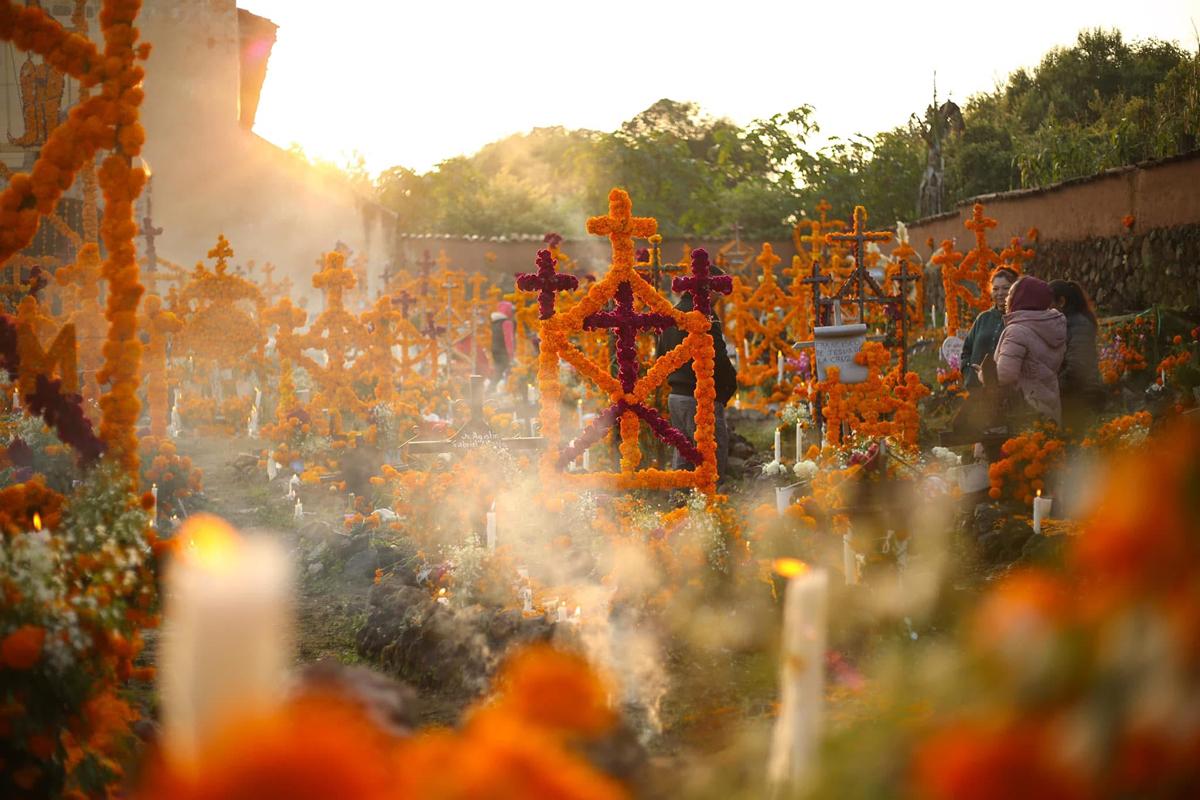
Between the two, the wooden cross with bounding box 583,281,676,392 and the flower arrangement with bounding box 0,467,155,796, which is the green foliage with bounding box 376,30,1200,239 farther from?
the flower arrangement with bounding box 0,467,155,796

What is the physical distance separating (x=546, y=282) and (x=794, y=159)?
42072 mm

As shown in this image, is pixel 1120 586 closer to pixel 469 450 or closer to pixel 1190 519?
pixel 1190 519

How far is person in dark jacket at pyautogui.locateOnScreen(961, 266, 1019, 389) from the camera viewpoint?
1148 cm

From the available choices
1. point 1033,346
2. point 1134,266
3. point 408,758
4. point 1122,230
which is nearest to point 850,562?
point 1033,346

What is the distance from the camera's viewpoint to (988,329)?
1197 cm

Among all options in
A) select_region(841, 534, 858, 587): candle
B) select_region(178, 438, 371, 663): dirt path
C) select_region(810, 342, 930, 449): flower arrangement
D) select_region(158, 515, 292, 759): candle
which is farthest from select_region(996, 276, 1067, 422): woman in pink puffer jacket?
select_region(158, 515, 292, 759): candle

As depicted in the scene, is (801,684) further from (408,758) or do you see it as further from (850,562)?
(850,562)

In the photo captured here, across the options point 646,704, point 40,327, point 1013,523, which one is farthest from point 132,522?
point 40,327

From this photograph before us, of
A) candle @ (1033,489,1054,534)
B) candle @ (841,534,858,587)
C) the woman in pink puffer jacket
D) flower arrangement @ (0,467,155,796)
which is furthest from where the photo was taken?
the woman in pink puffer jacket

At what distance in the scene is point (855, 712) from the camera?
3.52 metres

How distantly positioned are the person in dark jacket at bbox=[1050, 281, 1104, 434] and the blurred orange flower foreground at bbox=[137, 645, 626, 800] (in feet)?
29.1

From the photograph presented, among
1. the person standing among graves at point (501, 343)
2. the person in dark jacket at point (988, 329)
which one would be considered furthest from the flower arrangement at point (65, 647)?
the person standing among graves at point (501, 343)

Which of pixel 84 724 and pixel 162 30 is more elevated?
pixel 162 30

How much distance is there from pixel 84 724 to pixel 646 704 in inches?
98.6
